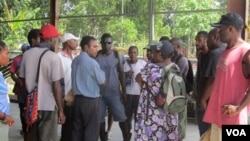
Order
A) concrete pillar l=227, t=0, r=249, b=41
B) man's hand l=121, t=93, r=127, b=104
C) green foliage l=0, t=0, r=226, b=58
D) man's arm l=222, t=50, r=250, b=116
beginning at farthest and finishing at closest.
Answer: green foliage l=0, t=0, r=226, b=58
man's hand l=121, t=93, r=127, b=104
concrete pillar l=227, t=0, r=249, b=41
man's arm l=222, t=50, r=250, b=116

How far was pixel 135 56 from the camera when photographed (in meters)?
6.48

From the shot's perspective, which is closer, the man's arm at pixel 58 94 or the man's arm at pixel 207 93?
the man's arm at pixel 207 93

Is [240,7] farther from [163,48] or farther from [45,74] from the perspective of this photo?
[45,74]

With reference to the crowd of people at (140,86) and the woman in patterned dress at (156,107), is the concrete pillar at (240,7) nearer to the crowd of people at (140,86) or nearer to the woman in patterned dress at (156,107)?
the crowd of people at (140,86)

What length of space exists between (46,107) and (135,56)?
260 centimetres

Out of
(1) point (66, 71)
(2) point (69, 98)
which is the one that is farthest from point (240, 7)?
(2) point (69, 98)

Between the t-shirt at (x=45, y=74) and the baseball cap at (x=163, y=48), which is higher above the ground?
the baseball cap at (x=163, y=48)

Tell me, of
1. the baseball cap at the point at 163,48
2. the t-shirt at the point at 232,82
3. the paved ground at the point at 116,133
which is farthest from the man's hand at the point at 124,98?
the t-shirt at the point at 232,82

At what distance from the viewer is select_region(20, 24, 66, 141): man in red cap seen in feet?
13.5

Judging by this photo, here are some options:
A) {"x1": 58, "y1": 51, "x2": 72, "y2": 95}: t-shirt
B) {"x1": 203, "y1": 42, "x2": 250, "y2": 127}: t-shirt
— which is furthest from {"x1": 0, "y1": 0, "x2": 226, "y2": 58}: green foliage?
{"x1": 203, "y1": 42, "x2": 250, "y2": 127}: t-shirt

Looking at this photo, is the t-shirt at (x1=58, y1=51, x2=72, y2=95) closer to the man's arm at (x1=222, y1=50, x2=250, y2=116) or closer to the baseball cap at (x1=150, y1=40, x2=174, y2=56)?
the baseball cap at (x1=150, y1=40, x2=174, y2=56)

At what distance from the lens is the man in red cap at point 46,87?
4125 mm

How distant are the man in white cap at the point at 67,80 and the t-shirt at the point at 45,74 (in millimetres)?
577

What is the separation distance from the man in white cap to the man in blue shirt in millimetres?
143
